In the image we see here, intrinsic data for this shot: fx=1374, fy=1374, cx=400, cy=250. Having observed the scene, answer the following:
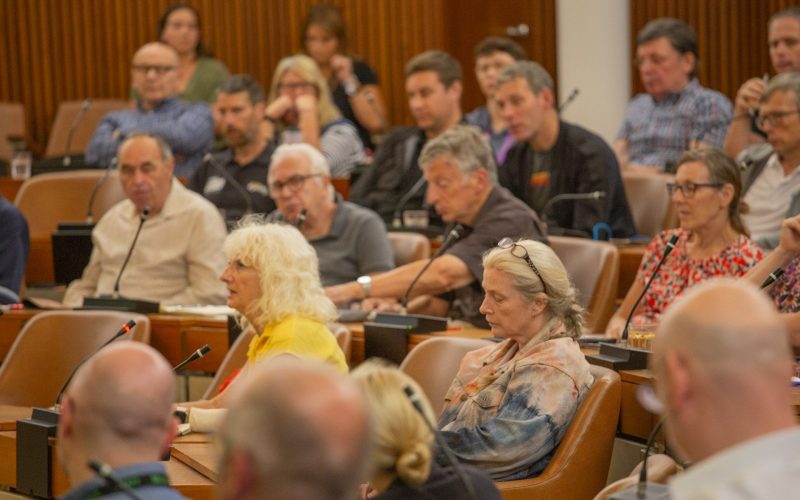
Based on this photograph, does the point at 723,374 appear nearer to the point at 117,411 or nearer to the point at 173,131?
the point at 117,411

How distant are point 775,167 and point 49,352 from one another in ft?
8.49

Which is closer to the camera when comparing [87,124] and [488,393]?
[488,393]

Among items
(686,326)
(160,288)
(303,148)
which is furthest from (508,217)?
(686,326)

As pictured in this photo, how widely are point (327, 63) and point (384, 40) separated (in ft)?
1.92

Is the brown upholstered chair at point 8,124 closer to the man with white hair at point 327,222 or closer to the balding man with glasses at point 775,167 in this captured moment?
the man with white hair at point 327,222

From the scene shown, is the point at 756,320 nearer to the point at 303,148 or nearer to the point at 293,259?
the point at 293,259

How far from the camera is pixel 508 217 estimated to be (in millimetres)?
4562

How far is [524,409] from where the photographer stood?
118 inches

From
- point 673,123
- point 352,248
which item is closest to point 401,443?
point 352,248

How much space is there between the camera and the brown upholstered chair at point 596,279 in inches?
177

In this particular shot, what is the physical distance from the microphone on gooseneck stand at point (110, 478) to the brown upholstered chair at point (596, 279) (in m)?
2.70

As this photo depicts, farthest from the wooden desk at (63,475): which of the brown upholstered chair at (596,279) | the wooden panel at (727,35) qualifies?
the wooden panel at (727,35)

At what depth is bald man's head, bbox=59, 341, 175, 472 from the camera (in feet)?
6.49

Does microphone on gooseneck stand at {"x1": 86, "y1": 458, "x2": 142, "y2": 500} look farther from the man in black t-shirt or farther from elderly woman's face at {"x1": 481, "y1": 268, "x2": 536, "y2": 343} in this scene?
the man in black t-shirt
